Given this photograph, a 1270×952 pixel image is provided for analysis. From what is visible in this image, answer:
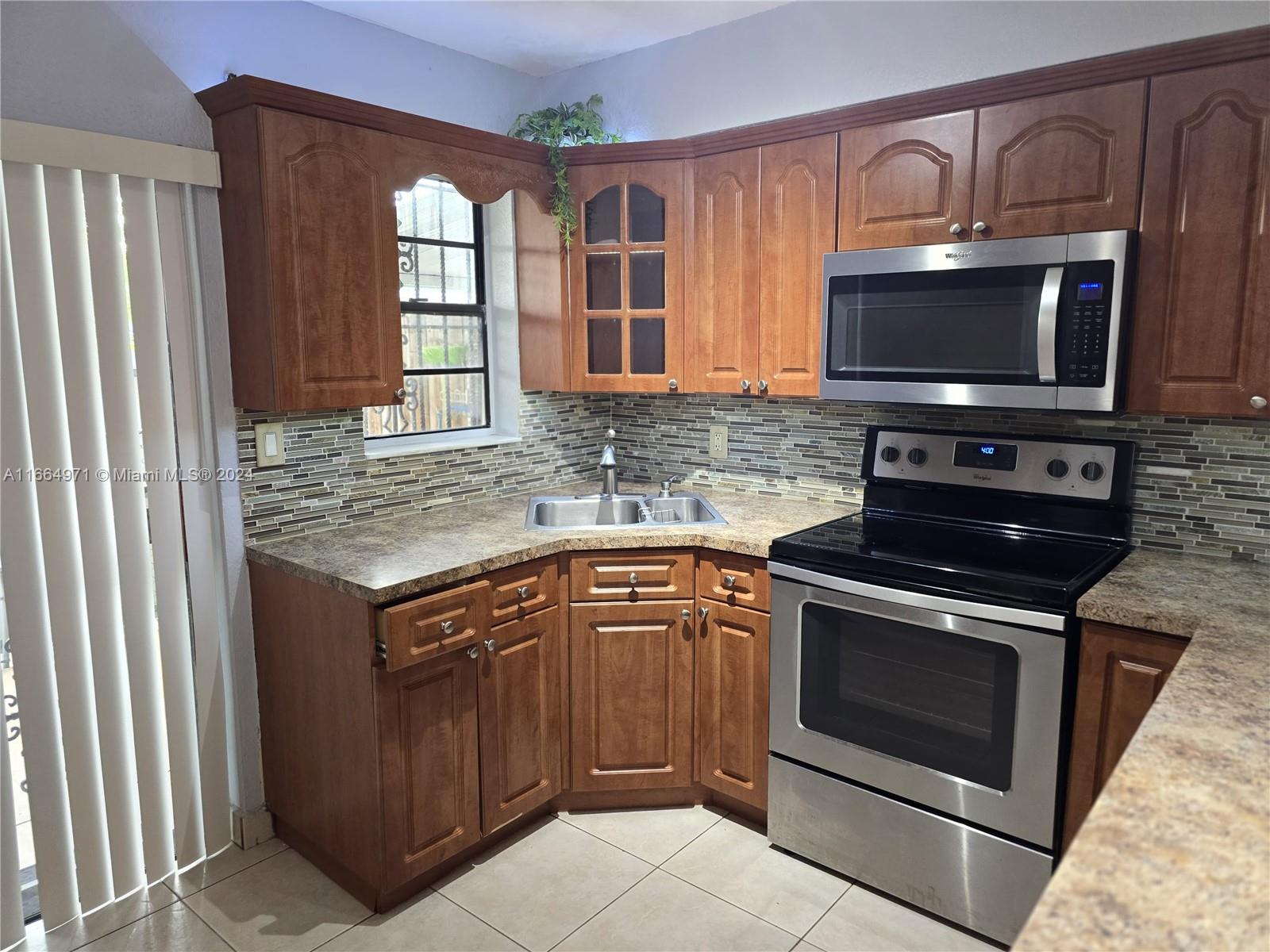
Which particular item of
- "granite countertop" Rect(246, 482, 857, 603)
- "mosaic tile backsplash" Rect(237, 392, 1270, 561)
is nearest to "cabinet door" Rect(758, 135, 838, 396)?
"mosaic tile backsplash" Rect(237, 392, 1270, 561)

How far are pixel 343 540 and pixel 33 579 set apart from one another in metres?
0.76

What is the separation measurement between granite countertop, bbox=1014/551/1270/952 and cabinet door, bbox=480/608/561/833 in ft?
5.33

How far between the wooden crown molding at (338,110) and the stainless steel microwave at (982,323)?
119 cm

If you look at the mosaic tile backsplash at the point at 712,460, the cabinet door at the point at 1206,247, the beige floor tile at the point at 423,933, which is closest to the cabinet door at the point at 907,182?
the cabinet door at the point at 1206,247

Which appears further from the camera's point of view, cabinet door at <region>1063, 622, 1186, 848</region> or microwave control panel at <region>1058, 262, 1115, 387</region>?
microwave control panel at <region>1058, 262, 1115, 387</region>

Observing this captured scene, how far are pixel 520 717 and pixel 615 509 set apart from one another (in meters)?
0.88

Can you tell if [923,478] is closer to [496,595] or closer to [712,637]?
[712,637]

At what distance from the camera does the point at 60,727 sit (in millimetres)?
2158

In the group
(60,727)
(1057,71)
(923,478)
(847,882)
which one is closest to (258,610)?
(60,727)

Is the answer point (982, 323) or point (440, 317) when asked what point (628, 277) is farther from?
point (982, 323)

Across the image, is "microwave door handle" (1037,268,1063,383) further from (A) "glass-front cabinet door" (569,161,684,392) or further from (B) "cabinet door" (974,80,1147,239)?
(A) "glass-front cabinet door" (569,161,684,392)

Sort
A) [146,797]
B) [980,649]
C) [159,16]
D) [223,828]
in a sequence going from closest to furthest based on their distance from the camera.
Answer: [980,649]
[159,16]
[146,797]
[223,828]

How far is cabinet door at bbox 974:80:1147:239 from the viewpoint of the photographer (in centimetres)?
205

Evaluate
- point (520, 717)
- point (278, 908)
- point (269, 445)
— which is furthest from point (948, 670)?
point (269, 445)
